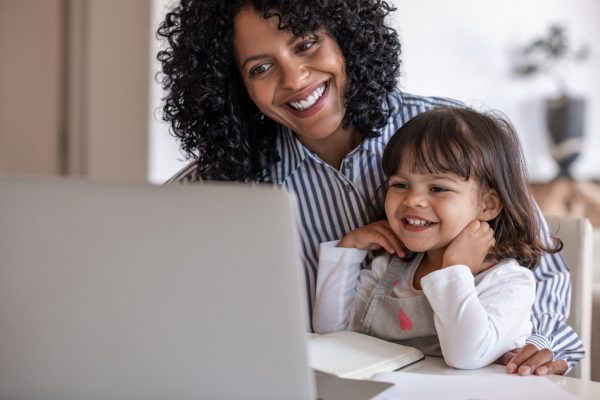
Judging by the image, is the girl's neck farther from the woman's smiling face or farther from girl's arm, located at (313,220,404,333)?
the woman's smiling face

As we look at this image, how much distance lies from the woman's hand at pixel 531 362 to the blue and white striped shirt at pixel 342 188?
0.28 meters

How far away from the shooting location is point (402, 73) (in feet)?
5.44

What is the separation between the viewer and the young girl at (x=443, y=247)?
1.13 meters

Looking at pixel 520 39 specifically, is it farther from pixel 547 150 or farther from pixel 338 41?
pixel 338 41

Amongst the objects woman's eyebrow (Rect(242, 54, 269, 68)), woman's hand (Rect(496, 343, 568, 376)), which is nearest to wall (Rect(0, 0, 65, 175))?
woman's eyebrow (Rect(242, 54, 269, 68))

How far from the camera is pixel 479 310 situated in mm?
1086

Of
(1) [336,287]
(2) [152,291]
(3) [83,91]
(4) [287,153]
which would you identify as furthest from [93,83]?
(2) [152,291]

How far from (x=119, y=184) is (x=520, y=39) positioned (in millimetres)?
5342

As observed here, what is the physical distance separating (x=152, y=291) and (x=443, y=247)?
721 millimetres

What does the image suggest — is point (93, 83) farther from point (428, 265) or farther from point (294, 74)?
point (428, 265)

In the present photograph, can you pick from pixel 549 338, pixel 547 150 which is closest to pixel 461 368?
pixel 549 338

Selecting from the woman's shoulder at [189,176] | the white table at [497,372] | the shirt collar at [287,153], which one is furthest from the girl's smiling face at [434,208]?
the woman's shoulder at [189,176]

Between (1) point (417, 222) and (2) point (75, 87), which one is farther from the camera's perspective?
(2) point (75, 87)

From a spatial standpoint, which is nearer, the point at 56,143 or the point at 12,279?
the point at 12,279
